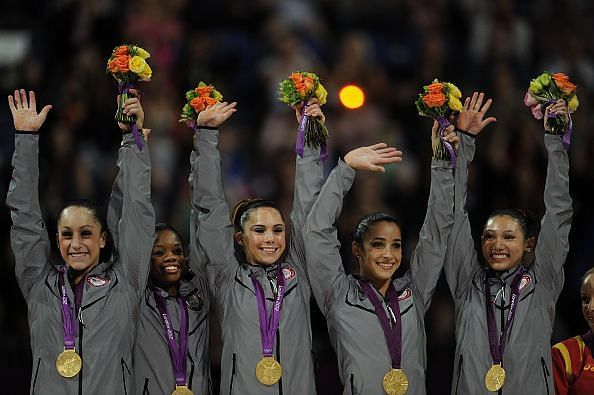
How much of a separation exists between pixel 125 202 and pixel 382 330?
5.03 ft

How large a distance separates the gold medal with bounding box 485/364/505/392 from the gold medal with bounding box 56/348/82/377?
218 centimetres

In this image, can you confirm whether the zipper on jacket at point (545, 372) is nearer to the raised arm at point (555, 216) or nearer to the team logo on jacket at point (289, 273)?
the raised arm at point (555, 216)

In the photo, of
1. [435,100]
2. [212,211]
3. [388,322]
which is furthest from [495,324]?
[212,211]

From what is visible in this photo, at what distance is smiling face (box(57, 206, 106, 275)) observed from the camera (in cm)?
691

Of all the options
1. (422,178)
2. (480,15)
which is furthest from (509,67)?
(422,178)

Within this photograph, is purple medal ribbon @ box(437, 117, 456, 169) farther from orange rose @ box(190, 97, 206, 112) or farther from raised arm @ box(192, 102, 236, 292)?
orange rose @ box(190, 97, 206, 112)

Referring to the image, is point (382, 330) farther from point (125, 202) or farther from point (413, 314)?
point (125, 202)

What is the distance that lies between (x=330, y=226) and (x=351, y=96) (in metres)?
3.49

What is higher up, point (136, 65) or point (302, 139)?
point (136, 65)

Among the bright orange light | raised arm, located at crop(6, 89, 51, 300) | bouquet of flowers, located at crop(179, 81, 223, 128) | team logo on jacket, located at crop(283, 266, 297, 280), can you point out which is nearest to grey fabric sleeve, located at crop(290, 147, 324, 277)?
team logo on jacket, located at crop(283, 266, 297, 280)

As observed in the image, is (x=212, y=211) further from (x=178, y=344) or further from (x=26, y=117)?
(x=26, y=117)

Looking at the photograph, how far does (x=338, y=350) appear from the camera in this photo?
23.1ft

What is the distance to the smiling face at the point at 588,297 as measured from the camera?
736 cm

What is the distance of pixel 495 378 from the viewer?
6984 millimetres
